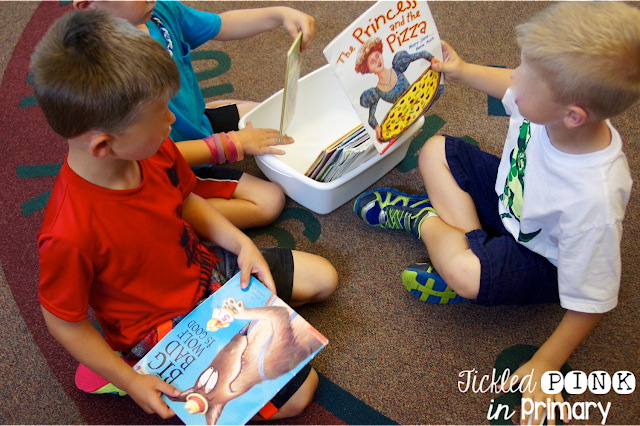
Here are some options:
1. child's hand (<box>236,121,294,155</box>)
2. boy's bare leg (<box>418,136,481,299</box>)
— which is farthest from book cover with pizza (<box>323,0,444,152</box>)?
child's hand (<box>236,121,294,155</box>)

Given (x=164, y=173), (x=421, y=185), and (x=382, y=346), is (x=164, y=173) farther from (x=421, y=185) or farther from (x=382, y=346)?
(x=421, y=185)

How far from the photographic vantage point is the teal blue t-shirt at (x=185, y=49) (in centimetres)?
95

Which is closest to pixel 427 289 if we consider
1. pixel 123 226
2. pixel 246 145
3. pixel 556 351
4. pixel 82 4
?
pixel 556 351

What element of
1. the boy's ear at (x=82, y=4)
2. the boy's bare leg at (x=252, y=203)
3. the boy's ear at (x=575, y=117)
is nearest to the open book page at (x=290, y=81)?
the boy's bare leg at (x=252, y=203)

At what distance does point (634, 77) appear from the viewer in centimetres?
61

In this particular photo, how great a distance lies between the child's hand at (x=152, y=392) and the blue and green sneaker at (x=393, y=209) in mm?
527

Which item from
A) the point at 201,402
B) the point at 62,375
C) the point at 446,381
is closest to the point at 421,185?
the point at 446,381

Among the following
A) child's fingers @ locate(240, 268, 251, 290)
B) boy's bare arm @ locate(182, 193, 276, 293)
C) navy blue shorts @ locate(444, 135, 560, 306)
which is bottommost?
navy blue shorts @ locate(444, 135, 560, 306)

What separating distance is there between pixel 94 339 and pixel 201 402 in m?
0.18

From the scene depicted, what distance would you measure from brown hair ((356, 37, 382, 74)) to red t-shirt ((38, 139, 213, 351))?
0.35 m

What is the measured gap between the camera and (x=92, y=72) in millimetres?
557

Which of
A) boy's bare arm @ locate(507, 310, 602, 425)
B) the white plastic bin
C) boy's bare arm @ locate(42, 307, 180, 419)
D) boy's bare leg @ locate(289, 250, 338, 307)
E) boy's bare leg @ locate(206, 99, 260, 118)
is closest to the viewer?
boy's bare arm @ locate(42, 307, 180, 419)

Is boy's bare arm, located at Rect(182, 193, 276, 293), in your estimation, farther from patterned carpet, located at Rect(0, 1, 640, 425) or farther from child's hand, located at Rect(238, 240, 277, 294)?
patterned carpet, located at Rect(0, 1, 640, 425)

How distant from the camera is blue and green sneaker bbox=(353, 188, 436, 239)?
39.5 inches
